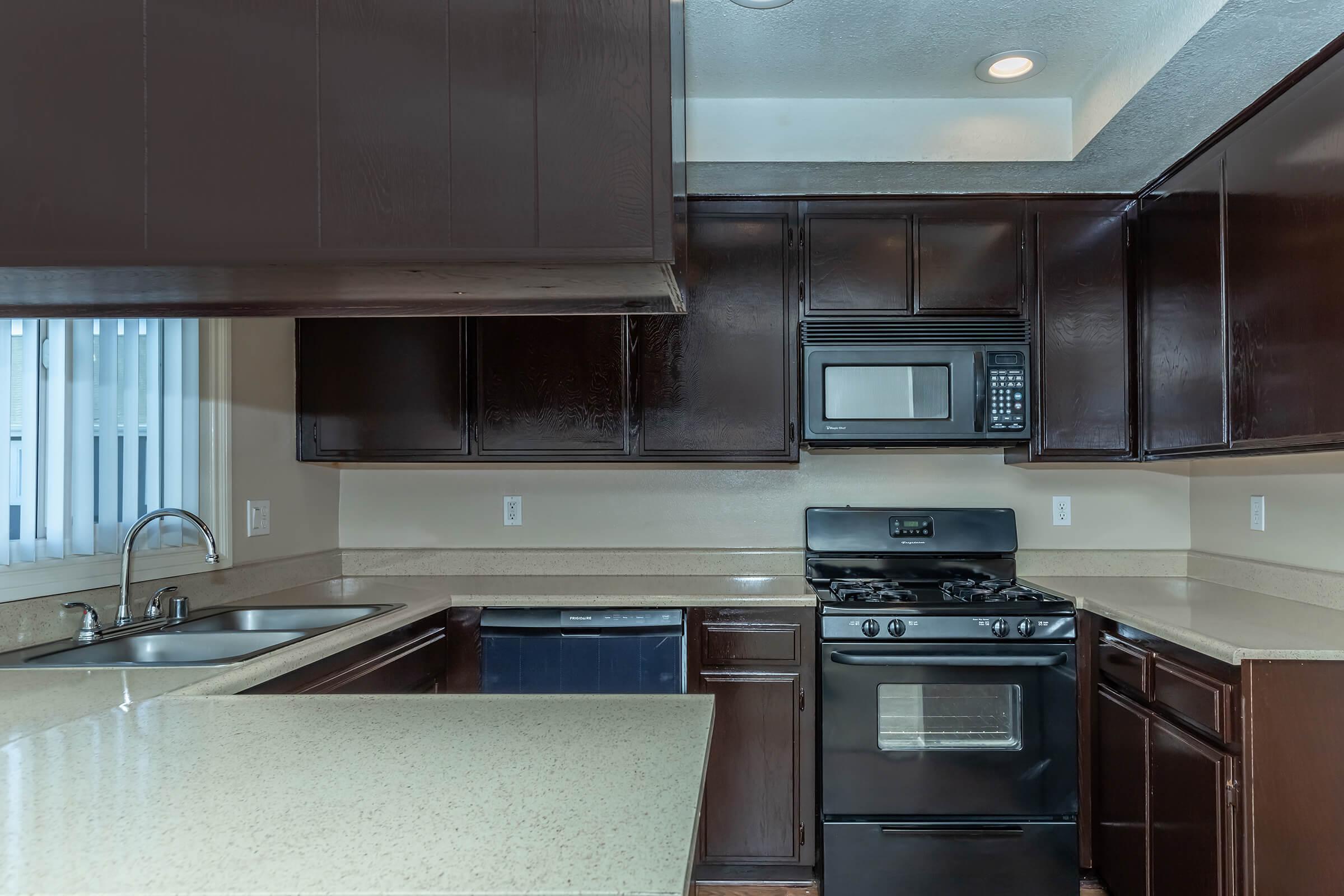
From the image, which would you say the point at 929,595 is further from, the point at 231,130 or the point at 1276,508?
the point at 231,130

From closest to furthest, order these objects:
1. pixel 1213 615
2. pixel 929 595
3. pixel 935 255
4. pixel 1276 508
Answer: pixel 1213 615 < pixel 1276 508 < pixel 929 595 < pixel 935 255

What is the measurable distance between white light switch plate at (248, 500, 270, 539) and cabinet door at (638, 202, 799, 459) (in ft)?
3.99

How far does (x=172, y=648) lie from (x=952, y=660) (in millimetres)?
2061

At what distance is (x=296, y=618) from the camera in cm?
220

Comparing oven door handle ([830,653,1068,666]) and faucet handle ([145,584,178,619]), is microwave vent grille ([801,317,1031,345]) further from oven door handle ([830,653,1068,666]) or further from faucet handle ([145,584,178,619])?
faucet handle ([145,584,178,619])

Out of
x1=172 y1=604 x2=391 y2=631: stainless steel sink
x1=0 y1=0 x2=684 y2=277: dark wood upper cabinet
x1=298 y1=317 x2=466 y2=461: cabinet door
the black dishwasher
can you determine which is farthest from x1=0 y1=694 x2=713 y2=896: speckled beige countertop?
x1=298 y1=317 x2=466 y2=461: cabinet door

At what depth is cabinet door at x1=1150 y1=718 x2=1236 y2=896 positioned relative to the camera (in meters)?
1.73

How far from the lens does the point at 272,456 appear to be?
2.59m

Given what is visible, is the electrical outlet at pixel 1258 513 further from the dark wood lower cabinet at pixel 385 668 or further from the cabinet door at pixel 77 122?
the cabinet door at pixel 77 122

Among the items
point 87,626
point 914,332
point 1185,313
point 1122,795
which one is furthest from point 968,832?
point 87,626

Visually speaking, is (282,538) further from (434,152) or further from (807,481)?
(434,152)

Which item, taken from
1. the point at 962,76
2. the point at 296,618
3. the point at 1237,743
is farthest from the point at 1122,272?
the point at 296,618

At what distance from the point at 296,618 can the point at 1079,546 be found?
8.69ft

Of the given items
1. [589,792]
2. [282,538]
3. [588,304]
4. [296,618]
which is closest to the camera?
[589,792]
